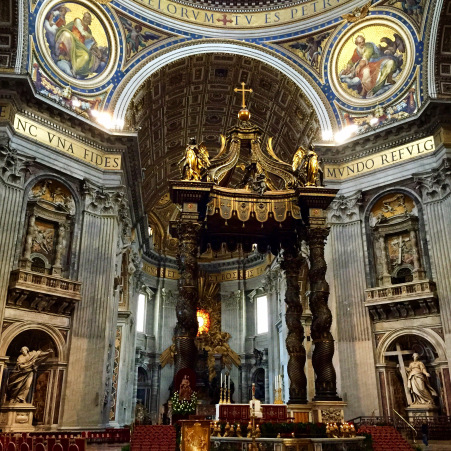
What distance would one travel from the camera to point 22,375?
12.0m

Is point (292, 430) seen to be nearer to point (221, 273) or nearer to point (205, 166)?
point (205, 166)

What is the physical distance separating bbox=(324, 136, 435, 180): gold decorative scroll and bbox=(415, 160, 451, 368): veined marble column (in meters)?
0.87

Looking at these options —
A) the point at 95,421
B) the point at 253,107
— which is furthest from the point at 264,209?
the point at 253,107

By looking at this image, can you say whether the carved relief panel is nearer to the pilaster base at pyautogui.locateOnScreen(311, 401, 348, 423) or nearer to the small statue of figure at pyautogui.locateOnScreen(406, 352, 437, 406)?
the pilaster base at pyautogui.locateOnScreen(311, 401, 348, 423)

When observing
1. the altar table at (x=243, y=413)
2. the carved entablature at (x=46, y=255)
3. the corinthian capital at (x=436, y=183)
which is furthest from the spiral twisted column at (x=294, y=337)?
the carved entablature at (x=46, y=255)

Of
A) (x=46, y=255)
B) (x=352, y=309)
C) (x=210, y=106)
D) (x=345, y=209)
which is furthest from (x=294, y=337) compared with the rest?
(x=210, y=106)

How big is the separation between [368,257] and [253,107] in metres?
8.43

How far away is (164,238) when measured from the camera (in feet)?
90.0

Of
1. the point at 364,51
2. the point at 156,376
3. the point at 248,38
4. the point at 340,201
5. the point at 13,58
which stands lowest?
the point at 156,376

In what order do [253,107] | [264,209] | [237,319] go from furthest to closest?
[237,319], [253,107], [264,209]

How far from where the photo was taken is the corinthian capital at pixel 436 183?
13.4 m

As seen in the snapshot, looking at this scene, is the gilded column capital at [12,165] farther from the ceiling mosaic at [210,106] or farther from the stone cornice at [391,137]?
the stone cornice at [391,137]

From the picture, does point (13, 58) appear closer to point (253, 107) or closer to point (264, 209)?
point (264, 209)

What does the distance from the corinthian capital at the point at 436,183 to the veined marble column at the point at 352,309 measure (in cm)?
189
